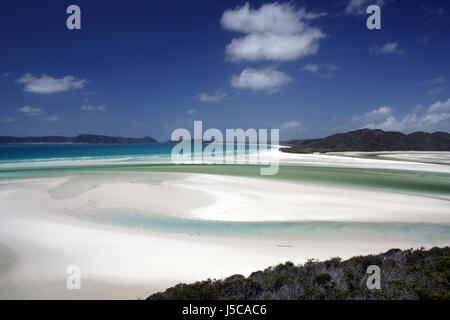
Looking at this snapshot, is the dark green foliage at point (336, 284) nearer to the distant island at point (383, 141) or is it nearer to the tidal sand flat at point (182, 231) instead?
the tidal sand flat at point (182, 231)

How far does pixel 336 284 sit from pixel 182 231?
5.91 m

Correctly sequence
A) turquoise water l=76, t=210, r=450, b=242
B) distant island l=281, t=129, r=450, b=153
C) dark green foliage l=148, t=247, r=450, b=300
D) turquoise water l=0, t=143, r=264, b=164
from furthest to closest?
distant island l=281, t=129, r=450, b=153 → turquoise water l=0, t=143, r=264, b=164 → turquoise water l=76, t=210, r=450, b=242 → dark green foliage l=148, t=247, r=450, b=300

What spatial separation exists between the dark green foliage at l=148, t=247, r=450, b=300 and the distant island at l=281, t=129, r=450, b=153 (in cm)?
7457

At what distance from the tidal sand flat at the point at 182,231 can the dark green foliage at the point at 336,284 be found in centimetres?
147

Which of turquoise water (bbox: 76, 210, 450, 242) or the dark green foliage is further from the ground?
the dark green foliage

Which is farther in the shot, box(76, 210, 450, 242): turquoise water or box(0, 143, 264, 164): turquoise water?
box(0, 143, 264, 164): turquoise water

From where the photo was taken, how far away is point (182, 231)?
30.7ft

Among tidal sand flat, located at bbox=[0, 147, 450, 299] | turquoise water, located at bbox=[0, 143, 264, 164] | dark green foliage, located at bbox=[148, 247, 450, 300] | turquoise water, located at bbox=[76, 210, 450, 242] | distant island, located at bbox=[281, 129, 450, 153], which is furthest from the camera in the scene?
distant island, located at bbox=[281, 129, 450, 153]

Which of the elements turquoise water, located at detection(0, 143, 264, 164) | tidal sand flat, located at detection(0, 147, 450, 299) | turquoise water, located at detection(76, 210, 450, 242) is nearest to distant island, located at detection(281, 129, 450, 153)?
turquoise water, located at detection(0, 143, 264, 164)

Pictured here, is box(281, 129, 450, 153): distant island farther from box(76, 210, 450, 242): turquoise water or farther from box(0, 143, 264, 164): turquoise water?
box(76, 210, 450, 242): turquoise water

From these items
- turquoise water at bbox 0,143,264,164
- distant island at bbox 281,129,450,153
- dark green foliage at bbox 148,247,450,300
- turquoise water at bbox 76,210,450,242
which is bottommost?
turquoise water at bbox 76,210,450,242

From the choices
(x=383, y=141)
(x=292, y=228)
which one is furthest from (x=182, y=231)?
(x=383, y=141)

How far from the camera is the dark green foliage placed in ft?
13.9

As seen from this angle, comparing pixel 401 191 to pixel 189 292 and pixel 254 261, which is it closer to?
pixel 254 261
